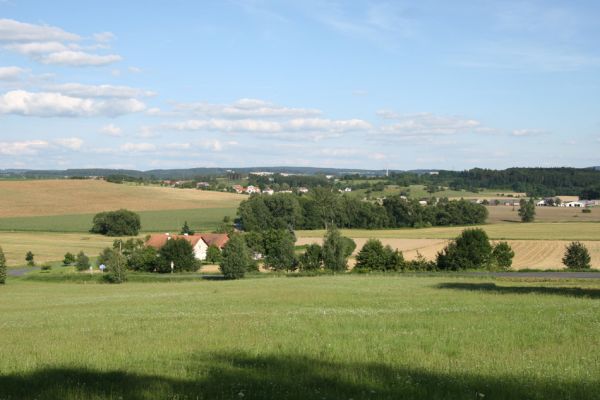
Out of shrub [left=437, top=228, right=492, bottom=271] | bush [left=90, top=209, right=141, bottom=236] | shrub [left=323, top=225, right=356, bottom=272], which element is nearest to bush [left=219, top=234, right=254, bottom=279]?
shrub [left=323, top=225, right=356, bottom=272]

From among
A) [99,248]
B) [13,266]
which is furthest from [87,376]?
[99,248]

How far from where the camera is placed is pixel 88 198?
144 meters

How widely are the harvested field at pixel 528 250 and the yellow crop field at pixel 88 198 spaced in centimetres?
5792

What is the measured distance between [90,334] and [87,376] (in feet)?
25.2

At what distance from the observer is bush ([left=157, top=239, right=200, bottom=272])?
72125 millimetres

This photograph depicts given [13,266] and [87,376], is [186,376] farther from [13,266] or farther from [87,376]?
[13,266]

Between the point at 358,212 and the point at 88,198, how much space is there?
60186 mm

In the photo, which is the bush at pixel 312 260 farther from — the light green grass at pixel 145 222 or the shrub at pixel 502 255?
the light green grass at pixel 145 222

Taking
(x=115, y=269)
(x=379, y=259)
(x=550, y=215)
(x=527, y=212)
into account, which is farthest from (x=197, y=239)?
(x=550, y=215)

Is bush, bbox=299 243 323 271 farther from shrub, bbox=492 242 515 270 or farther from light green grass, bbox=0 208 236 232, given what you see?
light green grass, bbox=0 208 236 232

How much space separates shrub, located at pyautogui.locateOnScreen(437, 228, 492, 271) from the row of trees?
198 feet

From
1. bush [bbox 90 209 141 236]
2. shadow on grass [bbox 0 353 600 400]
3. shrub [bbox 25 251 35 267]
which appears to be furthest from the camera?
bush [bbox 90 209 141 236]

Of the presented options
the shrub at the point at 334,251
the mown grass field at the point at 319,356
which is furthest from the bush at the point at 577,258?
the mown grass field at the point at 319,356

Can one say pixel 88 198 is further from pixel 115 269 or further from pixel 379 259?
pixel 379 259
